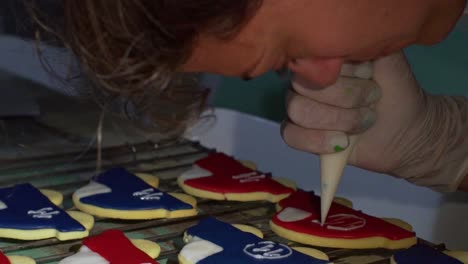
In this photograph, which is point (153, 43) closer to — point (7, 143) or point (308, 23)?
point (308, 23)

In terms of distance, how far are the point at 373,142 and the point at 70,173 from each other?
1.35 ft

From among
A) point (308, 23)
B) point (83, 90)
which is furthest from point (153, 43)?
point (83, 90)

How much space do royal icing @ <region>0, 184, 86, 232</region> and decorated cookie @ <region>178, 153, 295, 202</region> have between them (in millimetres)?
192

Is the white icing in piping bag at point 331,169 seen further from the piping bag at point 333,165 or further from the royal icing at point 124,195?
the royal icing at point 124,195

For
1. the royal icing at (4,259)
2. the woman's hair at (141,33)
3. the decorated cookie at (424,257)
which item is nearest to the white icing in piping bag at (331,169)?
the decorated cookie at (424,257)

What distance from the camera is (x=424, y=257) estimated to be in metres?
0.89

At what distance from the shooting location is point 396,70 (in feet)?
3.41

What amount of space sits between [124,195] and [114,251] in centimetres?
17

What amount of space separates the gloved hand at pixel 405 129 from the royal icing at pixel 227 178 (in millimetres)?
101

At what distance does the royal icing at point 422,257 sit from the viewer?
0.88 meters

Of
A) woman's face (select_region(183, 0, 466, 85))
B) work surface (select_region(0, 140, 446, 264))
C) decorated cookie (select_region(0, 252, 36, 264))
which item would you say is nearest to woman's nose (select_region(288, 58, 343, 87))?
woman's face (select_region(183, 0, 466, 85))

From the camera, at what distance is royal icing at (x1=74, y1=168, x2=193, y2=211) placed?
1.00 meters

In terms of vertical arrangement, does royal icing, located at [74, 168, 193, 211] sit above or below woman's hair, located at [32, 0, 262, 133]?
below

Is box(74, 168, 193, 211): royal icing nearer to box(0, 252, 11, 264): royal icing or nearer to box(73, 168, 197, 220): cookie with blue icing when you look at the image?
box(73, 168, 197, 220): cookie with blue icing
